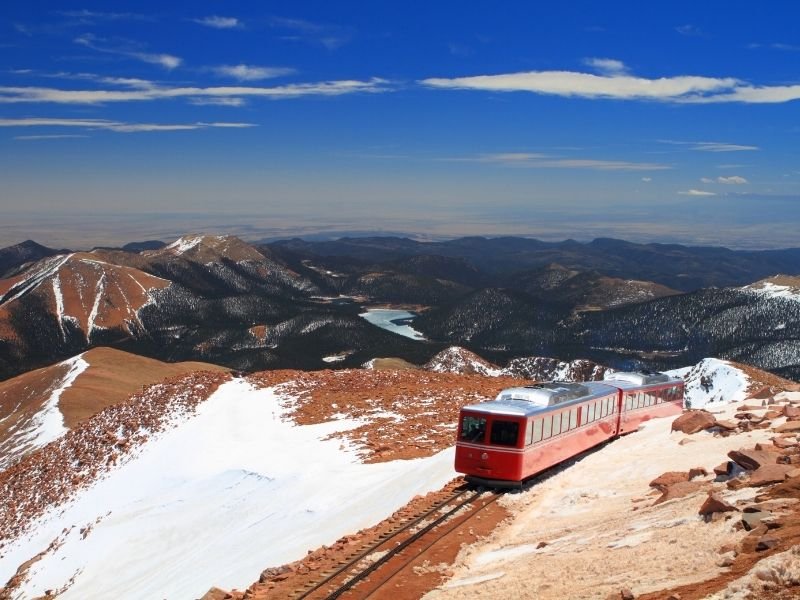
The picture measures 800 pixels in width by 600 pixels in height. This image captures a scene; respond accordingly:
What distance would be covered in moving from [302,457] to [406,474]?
8429 mm

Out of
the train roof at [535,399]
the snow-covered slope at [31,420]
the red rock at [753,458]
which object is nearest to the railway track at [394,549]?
the train roof at [535,399]

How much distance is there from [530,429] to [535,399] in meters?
1.79

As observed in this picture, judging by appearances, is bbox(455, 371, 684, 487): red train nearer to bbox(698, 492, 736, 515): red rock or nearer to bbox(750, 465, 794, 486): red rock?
bbox(750, 465, 794, 486): red rock

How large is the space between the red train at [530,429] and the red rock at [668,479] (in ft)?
14.8

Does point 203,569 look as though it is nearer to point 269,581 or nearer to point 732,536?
point 269,581

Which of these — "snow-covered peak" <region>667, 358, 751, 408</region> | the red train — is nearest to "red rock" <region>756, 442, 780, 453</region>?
the red train

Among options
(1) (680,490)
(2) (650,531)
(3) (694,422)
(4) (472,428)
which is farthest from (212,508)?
(2) (650,531)

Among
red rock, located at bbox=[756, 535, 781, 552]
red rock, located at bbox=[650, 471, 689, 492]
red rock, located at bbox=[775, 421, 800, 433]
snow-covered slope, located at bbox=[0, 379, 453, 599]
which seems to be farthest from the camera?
snow-covered slope, located at bbox=[0, 379, 453, 599]

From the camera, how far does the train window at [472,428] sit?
25.4 meters

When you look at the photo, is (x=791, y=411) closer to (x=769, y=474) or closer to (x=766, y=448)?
(x=766, y=448)

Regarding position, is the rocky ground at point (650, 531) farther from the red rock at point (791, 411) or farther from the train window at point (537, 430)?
the train window at point (537, 430)

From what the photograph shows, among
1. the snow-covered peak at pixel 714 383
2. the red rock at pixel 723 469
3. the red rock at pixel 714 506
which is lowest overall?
the snow-covered peak at pixel 714 383

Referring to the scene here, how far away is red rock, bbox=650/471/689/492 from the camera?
69.1ft

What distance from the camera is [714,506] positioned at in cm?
1592
